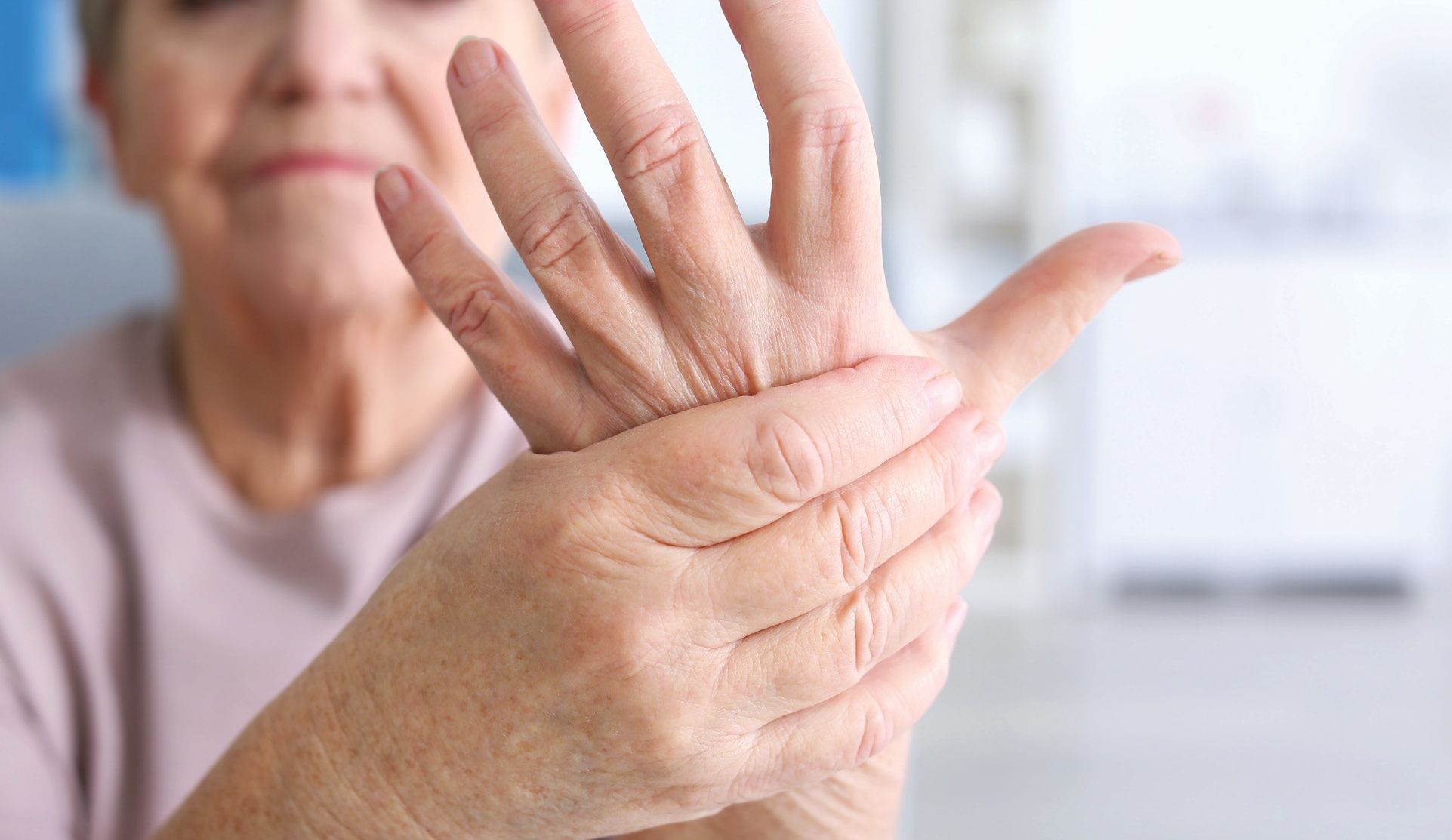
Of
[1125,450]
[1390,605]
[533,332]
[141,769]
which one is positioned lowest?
[1390,605]

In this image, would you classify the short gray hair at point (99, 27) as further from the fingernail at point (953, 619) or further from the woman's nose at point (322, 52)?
the fingernail at point (953, 619)

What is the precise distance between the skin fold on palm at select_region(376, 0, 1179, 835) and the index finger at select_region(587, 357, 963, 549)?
34 millimetres

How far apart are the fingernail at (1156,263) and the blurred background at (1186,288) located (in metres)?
2.47

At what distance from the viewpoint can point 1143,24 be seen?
14.1ft

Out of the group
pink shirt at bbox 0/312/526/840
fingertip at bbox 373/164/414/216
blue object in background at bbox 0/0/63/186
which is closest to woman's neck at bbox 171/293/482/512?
pink shirt at bbox 0/312/526/840

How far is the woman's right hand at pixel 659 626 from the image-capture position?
489 mm

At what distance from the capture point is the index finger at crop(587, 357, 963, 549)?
0.48 metres

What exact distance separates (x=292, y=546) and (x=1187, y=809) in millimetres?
1886

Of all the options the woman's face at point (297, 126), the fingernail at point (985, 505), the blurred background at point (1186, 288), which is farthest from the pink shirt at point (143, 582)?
the blurred background at point (1186, 288)

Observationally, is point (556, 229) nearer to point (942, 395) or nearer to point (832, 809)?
point (942, 395)

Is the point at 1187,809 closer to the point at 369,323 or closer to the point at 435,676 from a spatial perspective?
the point at 369,323

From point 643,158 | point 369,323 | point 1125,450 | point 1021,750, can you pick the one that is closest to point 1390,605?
point 1125,450

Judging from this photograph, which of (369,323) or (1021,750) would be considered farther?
(1021,750)

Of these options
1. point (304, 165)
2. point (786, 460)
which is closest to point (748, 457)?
point (786, 460)
